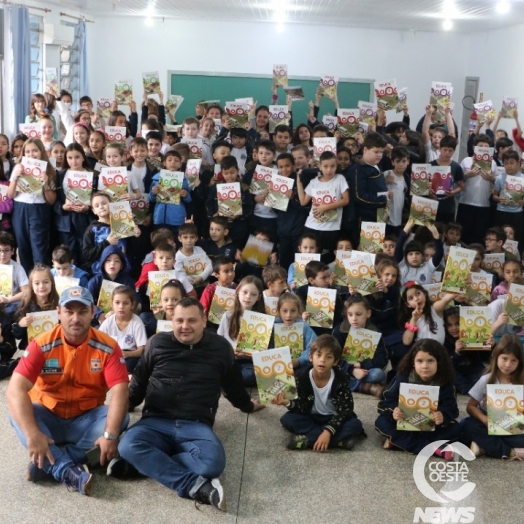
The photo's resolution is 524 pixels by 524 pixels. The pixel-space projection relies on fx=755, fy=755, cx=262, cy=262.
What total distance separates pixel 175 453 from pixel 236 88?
11.4 meters

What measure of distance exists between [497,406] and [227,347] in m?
1.46

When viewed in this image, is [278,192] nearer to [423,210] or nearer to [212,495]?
[423,210]

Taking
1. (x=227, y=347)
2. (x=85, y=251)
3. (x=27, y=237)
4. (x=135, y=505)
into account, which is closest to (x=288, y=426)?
(x=227, y=347)

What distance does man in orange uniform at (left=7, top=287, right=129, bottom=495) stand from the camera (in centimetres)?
354

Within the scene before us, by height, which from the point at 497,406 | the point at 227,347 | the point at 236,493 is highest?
the point at 227,347

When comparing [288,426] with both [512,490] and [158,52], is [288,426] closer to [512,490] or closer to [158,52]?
[512,490]

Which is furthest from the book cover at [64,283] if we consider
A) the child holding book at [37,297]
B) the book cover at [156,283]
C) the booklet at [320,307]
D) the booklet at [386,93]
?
the booklet at [386,93]

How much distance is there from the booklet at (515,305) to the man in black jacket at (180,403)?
2155 mm

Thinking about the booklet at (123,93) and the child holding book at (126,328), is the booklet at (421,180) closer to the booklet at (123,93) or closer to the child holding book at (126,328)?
the child holding book at (126,328)

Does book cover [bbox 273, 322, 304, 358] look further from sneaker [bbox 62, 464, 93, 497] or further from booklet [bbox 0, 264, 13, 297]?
booklet [bbox 0, 264, 13, 297]

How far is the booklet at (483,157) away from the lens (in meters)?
7.23

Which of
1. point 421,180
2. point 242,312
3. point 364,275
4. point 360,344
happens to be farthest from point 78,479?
point 421,180

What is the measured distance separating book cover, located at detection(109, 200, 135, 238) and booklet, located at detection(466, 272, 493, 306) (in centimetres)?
261

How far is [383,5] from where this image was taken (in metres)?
10.6
